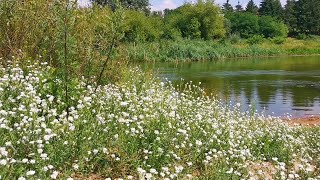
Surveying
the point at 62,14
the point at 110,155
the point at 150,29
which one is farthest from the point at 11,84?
the point at 150,29

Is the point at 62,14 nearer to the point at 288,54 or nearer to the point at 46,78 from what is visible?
the point at 46,78

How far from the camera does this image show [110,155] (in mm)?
4961

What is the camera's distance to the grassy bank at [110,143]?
4.21m

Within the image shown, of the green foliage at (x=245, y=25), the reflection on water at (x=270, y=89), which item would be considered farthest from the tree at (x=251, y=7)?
the reflection on water at (x=270, y=89)

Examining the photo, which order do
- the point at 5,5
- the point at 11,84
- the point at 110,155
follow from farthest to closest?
the point at 5,5, the point at 11,84, the point at 110,155

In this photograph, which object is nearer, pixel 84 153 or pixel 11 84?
pixel 84 153

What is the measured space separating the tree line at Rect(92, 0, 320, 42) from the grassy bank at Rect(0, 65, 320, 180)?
107ft

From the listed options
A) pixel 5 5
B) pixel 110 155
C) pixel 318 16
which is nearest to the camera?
pixel 110 155

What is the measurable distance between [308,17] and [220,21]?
31.1 metres

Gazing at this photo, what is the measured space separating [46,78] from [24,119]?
2.31 meters

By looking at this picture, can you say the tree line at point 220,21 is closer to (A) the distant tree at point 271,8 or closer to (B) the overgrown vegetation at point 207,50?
(A) the distant tree at point 271,8

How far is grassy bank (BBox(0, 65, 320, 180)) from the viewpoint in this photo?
4215 millimetres

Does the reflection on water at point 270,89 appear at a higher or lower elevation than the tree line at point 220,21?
lower

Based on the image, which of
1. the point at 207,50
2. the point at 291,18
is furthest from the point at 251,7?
the point at 207,50
